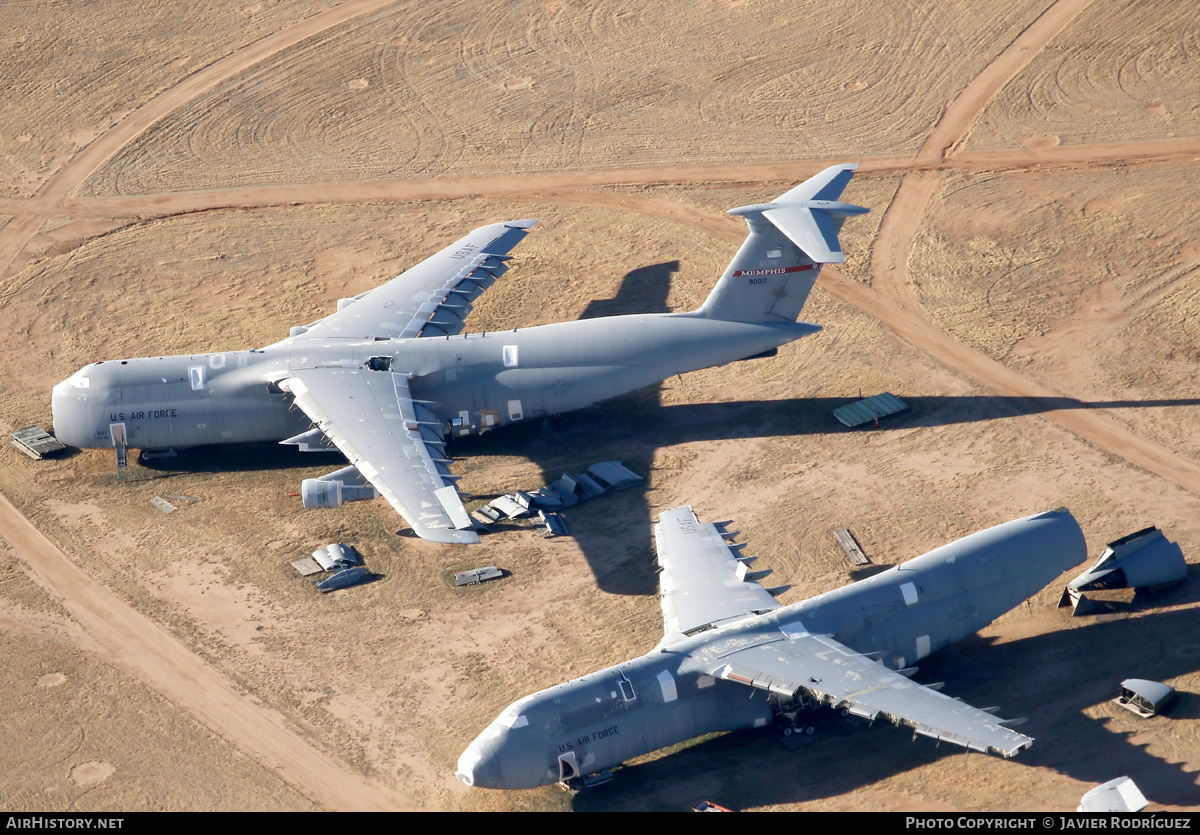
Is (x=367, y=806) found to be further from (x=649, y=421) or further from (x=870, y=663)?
(x=649, y=421)

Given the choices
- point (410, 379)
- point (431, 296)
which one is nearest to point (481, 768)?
point (410, 379)

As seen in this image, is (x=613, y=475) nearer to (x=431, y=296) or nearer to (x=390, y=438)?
(x=390, y=438)

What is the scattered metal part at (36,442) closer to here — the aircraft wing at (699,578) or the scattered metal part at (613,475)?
the scattered metal part at (613,475)

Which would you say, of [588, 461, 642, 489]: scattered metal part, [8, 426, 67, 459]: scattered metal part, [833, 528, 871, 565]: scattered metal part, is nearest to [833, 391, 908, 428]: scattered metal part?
[833, 528, 871, 565]: scattered metal part

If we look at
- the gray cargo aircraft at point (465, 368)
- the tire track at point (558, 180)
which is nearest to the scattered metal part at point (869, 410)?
the gray cargo aircraft at point (465, 368)

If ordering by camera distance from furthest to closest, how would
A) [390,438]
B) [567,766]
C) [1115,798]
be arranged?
[390,438], [567,766], [1115,798]

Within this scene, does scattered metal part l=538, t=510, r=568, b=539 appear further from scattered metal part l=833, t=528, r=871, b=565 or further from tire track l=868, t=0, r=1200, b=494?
tire track l=868, t=0, r=1200, b=494
